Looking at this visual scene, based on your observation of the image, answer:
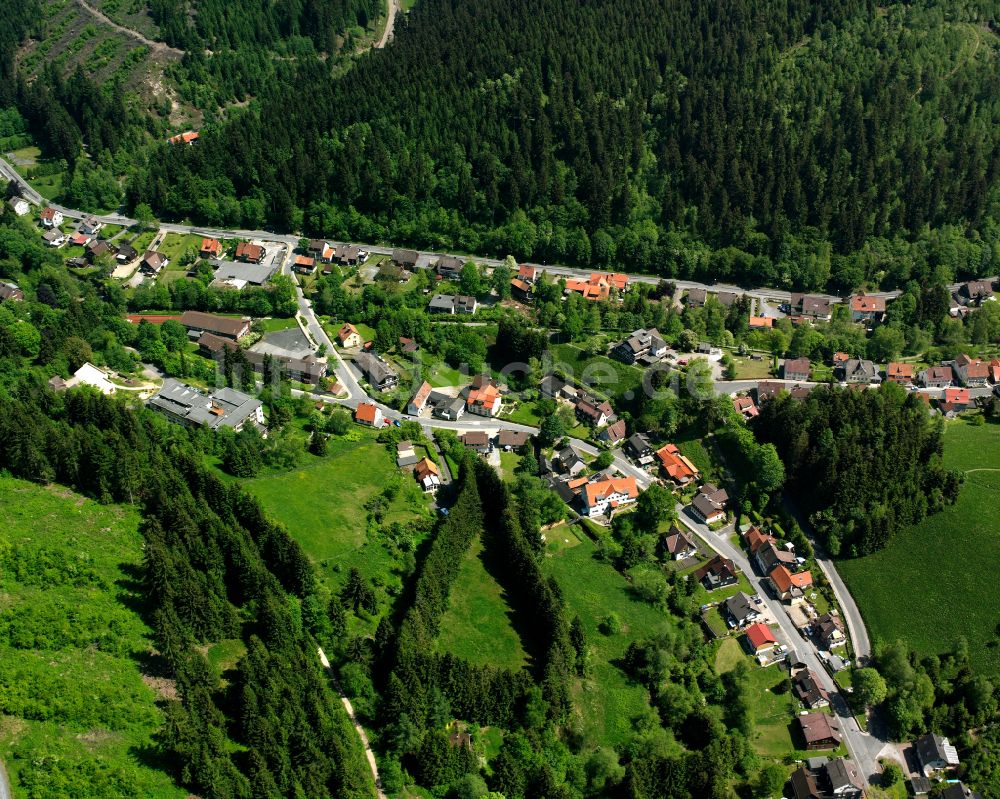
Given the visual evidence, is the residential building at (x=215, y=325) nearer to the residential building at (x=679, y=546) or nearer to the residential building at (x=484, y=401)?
the residential building at (x=484, y=401)

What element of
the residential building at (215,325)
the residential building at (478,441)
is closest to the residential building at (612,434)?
the residential building at (478,441)

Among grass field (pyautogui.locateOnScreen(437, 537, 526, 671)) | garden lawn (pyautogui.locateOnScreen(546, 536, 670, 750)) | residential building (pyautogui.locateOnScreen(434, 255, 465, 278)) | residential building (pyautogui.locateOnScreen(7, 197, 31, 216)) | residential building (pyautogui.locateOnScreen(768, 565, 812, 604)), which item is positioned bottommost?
residential building (pyautogui.locateOnScreen(768, 565, 812, 604))

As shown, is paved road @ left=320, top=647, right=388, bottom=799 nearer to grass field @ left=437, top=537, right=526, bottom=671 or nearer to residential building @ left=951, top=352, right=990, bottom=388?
grass field @ left=437, top=537, right=526, bottom=671

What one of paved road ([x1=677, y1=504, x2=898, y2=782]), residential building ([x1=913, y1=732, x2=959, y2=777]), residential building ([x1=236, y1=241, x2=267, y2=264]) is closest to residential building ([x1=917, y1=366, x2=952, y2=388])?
paved road ([x1=677, y1=504, x2=898, y2=782])

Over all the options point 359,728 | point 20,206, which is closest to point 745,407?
point 359,728

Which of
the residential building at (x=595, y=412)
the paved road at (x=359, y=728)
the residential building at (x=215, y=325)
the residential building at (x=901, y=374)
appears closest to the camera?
the paved road at (x=359, y=728)

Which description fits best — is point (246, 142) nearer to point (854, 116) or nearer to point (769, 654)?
point (854, 116)
